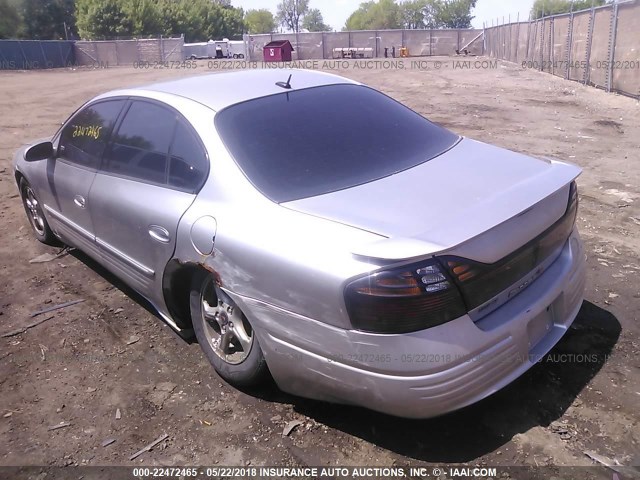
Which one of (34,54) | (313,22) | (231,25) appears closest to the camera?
(34,54)

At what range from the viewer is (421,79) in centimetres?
2159

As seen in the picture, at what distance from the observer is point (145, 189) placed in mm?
3402

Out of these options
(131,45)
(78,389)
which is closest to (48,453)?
(78,389)

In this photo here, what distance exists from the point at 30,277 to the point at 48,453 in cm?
238

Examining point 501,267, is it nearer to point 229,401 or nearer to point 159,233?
point 229,401

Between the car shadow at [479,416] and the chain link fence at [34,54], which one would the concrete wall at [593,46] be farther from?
the chain link fence at [34,54]

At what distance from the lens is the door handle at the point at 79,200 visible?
4055mm

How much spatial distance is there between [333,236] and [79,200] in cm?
253

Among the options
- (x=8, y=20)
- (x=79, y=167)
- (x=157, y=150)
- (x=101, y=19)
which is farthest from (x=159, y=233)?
(x=8, y=20)

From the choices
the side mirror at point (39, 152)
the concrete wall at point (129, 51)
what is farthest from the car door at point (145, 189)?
the concrete wall at point (129, 51)

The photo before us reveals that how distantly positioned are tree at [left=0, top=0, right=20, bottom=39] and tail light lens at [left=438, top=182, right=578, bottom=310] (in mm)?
70069

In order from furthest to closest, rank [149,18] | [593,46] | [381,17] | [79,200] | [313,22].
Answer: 1. [313,22]
2. [381,17]
3. [149,18]
4. [593,46]
5. [79,200]

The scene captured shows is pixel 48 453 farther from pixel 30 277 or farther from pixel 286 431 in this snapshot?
pixel 30 277

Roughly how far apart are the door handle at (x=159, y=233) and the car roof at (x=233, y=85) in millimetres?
747
